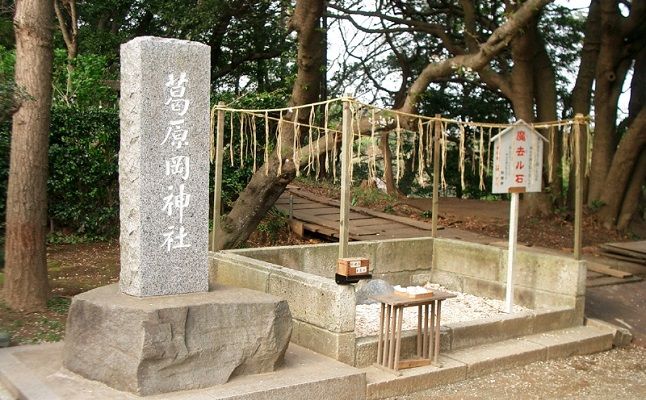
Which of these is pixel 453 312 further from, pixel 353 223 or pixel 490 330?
pixel 353 223

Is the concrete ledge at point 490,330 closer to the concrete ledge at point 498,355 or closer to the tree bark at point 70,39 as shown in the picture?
the concrete ledge at point 498,355

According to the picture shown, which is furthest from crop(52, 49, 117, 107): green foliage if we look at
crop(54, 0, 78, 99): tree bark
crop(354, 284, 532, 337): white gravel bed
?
crop(354, 284, 532, 337): white gravel bed

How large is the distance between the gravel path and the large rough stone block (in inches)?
50.9

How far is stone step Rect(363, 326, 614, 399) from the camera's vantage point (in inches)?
230

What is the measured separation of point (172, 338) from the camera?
195 inches

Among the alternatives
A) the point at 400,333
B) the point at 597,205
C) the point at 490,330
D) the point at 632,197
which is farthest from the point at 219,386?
the point at 632,197

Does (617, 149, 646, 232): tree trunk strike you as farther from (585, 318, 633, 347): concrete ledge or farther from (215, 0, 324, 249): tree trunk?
(215, 0, 324, 249): tree trunk

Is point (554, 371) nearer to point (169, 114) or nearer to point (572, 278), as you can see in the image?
point (572, 278)

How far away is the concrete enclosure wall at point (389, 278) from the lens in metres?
6.04

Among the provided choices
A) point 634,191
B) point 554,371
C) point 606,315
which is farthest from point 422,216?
point 554,371

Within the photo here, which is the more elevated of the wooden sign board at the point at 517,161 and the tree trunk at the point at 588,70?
the tree trunk at the point at 588,70

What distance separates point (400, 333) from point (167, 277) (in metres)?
2.10

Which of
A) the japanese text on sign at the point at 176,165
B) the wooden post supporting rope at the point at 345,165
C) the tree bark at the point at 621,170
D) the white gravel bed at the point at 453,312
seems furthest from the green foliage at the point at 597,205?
the japanese text on sign at the point at 176,165

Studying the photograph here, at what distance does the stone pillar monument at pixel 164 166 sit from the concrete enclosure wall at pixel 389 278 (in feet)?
3.88
